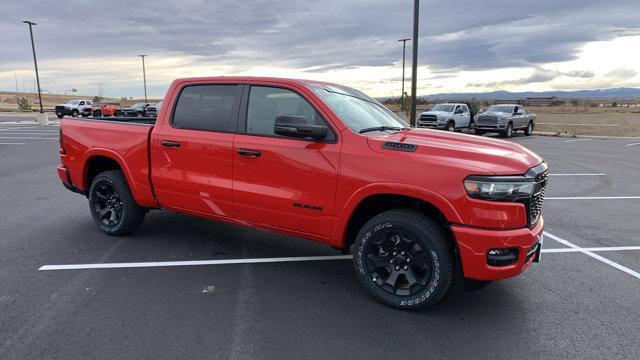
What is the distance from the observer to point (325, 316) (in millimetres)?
3713

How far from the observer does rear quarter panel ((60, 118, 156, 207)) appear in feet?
17.2

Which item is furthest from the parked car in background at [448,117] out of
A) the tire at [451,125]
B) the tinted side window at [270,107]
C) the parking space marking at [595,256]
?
the tinted side window at [270,107]

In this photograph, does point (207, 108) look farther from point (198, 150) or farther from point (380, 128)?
point (380, 128)

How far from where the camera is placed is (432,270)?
366cm

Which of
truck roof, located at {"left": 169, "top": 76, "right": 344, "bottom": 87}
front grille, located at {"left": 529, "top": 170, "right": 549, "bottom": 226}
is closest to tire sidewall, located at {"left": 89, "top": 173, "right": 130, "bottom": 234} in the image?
truck roof, located at {"left": 169, "top": 76, "right": 344, "bottom": 87}

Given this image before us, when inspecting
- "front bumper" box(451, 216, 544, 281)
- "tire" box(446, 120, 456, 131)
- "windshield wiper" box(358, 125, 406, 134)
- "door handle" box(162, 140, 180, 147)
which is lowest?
"tire" box(446, 120, 456, 131)

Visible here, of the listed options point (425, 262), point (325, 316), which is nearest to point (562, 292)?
point (425, 262)

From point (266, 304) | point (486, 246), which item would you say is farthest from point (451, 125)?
point (266, 304)

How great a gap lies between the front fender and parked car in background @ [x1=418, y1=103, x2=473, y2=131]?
22425mm

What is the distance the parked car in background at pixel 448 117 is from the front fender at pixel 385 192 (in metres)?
22.4

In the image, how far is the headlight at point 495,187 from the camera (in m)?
3.39

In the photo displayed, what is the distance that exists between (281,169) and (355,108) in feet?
3.29

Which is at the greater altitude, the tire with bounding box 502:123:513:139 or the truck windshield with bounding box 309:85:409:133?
the truck windshield with bounding box 309:85:409:133

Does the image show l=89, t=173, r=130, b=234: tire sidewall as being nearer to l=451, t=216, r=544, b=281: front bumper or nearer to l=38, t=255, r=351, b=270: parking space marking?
l=38, t=255, r=351, b=270: parking space marking
